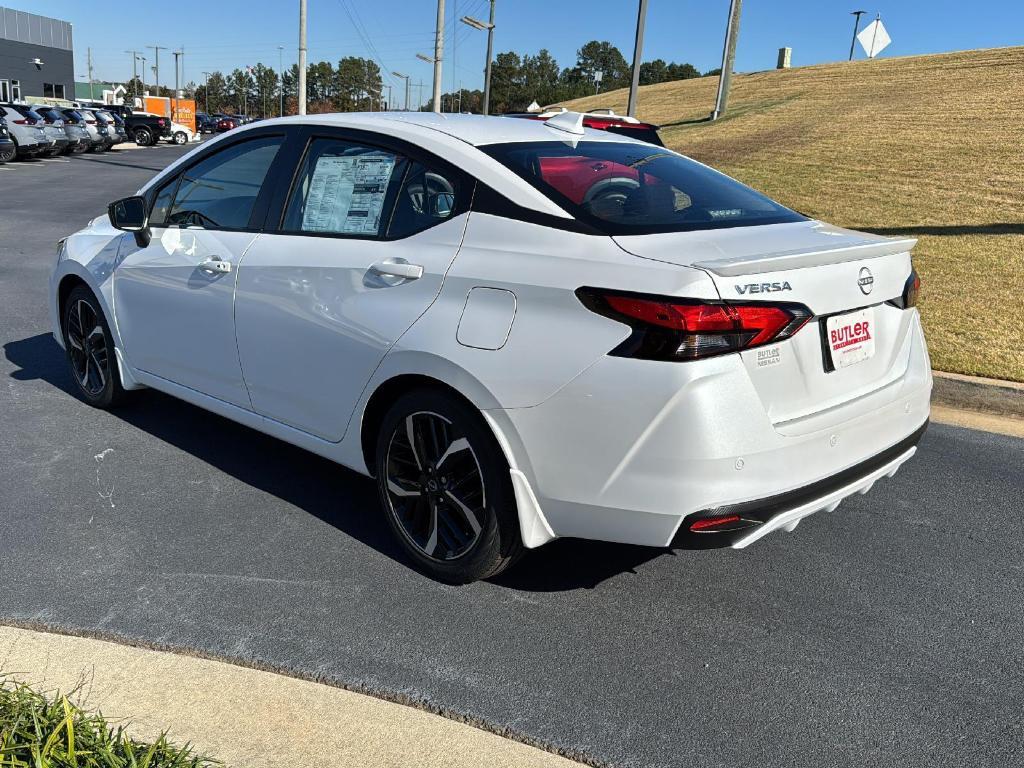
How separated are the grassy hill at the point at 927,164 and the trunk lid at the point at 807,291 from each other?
135 inches

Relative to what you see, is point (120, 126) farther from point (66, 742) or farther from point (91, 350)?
point (66, 742)

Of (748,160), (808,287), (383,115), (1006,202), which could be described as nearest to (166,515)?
(383,115)

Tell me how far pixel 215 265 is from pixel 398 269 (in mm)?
1173

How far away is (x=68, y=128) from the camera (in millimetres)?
31672

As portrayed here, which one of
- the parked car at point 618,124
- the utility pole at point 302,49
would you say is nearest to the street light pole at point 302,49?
the utility pole at point 302,49

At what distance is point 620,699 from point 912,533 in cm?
190

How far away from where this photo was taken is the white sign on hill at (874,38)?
1070 inches

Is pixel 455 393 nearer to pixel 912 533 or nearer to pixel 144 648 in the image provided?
pixel 144 648

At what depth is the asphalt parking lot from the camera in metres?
2.72

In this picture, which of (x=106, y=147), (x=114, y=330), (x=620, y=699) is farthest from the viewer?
(x=106, y=147)

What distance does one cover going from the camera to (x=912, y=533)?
13.3 feet

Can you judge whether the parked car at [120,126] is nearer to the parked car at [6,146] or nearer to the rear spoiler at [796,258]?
the parked car at [6,146]

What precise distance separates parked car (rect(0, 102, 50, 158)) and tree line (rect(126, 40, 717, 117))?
302ft

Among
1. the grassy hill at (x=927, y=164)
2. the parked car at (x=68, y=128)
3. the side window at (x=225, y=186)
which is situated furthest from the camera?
the parked car at (x=68, y=128)
